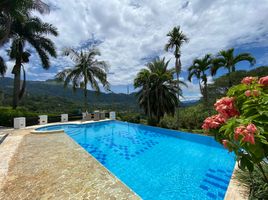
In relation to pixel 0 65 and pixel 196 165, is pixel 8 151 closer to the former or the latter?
pixel 196 165

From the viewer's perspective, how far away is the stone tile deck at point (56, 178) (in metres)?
3.25

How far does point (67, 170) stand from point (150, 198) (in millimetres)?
2441

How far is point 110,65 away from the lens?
61.5ft

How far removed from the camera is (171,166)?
589 centimetres

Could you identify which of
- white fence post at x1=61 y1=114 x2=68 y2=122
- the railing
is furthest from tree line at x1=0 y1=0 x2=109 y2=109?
white fence post at x1=61 y1=114 x2=68 y2=122

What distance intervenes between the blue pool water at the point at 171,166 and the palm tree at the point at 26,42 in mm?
11035

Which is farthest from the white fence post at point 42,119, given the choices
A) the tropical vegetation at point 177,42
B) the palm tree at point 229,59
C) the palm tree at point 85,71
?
the palm tree at point 229,59

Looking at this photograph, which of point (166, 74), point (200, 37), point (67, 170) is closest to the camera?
point (67, 170)

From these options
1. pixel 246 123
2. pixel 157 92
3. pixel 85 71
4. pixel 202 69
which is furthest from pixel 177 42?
pixel 246 123

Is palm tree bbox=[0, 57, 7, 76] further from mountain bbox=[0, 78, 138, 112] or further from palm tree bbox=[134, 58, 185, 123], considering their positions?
palm tree bbox=[134, 58, 185, 123]

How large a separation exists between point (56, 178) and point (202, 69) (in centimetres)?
1517

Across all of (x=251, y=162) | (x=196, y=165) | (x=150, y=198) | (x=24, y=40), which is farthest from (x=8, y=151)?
(x=24, y=40)

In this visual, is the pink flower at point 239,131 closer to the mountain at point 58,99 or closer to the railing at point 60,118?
the railing at point 60,118

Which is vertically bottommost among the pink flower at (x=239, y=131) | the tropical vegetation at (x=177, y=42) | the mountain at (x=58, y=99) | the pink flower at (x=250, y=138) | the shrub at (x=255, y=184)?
the shrub at (x=255, y=184)
